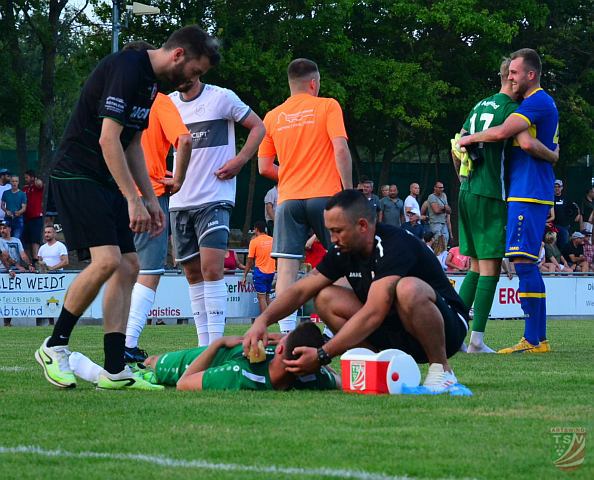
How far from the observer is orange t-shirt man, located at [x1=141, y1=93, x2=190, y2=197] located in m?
9.55

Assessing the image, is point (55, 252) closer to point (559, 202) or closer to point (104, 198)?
point (559, 202)

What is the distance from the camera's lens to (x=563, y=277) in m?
24.8

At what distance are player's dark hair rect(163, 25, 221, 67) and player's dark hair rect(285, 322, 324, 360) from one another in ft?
5.50

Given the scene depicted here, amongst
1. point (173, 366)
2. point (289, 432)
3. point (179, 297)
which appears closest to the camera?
point (289, 432)

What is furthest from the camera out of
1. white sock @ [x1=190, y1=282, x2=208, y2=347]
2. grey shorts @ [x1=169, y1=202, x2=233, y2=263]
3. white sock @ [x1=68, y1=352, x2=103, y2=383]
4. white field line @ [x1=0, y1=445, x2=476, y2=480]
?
white sock @ [x1=190, y1=282, x2=208, y2=347]

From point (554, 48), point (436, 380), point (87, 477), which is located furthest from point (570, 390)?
point (554, 48)

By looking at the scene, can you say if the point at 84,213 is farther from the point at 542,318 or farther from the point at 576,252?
the point at 576,252

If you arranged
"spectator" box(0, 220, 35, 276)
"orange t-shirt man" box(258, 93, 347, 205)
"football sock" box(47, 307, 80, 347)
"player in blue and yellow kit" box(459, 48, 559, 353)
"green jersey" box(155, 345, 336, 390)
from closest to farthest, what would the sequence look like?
"green jersey" box(155, 345, 336, 390) → "football sock" box(47, 307, 80, 347) → "orange t-shirt man" box(258, 93, 347, 205) → "player in blue and yellow kit" box(459, 48, 559, 353) → "spectator" box(0, 220, 35, 276)

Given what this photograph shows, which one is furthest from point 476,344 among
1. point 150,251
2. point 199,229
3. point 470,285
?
point 150,251

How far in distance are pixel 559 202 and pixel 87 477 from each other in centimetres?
2402

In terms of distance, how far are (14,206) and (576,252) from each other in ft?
44.7

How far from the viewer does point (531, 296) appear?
10.8 meters

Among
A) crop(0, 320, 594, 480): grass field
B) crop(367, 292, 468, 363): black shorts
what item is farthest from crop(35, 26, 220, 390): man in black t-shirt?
crop(367, 292, 468, 363): black shorts

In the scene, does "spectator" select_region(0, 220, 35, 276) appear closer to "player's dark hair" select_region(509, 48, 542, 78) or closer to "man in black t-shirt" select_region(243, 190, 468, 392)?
"player's dark hair" select_region(509, 48, 542, 78)
